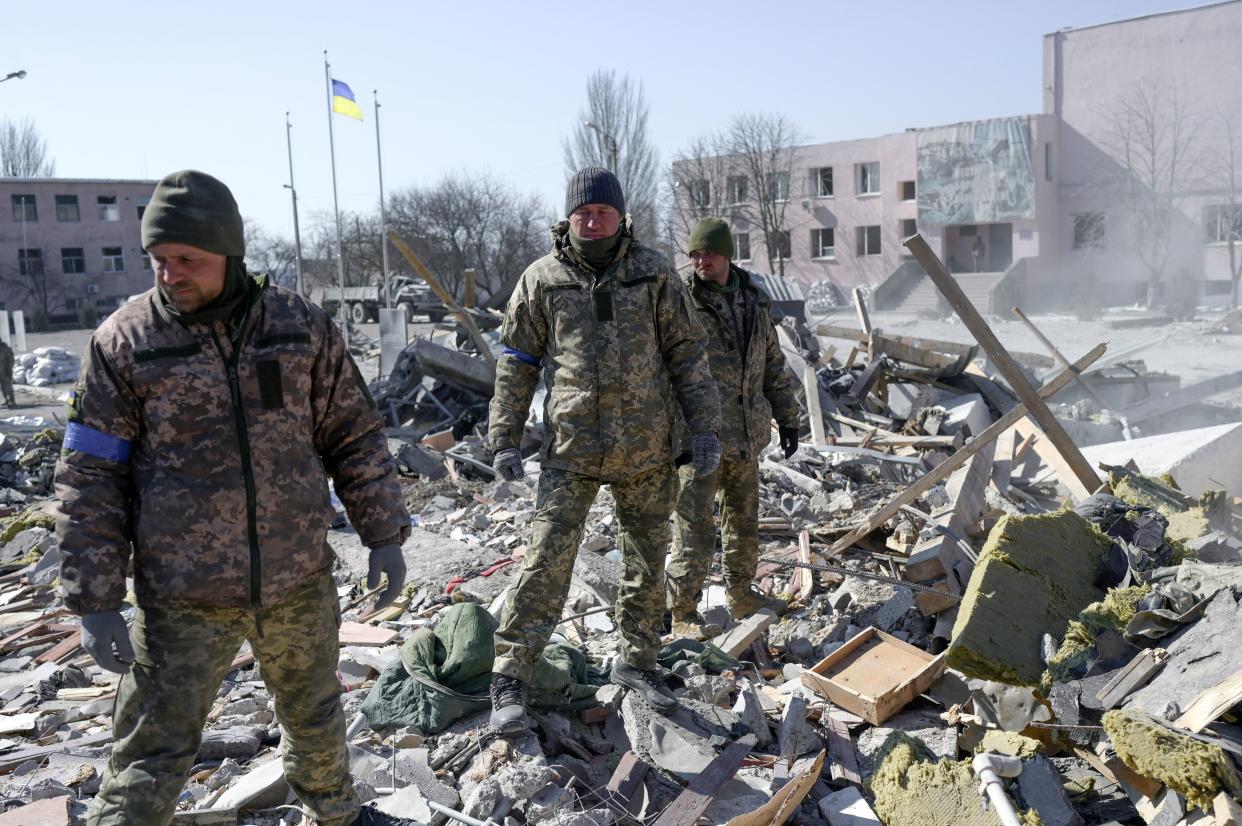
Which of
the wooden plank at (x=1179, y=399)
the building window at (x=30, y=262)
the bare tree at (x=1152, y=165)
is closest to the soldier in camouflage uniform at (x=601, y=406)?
the wooden plank at (x=1179, y=399)

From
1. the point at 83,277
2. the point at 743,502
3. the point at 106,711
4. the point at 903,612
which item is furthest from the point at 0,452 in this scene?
the point at 83,277

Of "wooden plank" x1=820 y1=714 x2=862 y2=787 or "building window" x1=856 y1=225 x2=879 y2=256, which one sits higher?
"building window" x1=856 y1=225 x2=879 y2=256

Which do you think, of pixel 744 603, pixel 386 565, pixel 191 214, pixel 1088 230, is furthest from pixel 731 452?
pixel 1088 230

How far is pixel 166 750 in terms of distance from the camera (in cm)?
279

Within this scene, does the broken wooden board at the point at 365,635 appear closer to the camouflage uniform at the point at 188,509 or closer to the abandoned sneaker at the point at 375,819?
the abandoned sneaker at the point at 375,819

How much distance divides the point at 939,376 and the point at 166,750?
9.87 meters

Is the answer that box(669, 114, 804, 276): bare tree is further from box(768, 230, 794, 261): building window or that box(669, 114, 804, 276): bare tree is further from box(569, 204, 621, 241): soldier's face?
box(569, 204, 621, 241): soldier's face

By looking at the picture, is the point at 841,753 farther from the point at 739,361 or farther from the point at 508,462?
the point at 739,361

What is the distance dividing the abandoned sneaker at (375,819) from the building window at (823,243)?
44.2m

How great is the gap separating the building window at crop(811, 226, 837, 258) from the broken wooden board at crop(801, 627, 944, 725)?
42394 mm

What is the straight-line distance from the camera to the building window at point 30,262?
5075 cm

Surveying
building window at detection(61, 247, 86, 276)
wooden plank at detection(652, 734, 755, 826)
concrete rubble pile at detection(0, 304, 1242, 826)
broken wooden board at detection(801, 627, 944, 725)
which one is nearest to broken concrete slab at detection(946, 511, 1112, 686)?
concrete rubble pile at detection(0, 304, 1242, 826)

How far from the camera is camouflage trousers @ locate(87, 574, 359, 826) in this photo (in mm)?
2760

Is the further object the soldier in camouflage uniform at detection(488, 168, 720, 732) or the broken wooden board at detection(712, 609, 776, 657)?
the broken wooden board at detection(712, 609, 776, 657)
